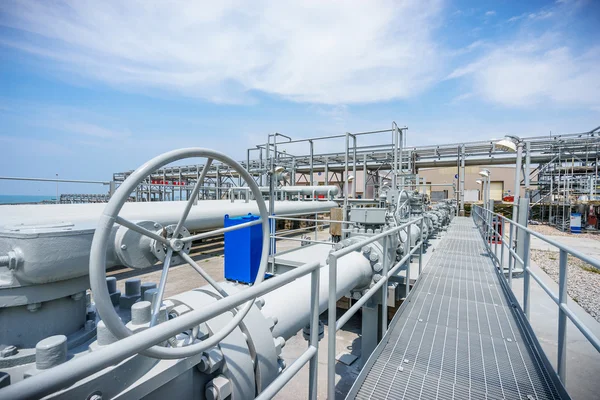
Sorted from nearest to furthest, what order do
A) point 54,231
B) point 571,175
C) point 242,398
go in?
point 54,231, point 242,398, point 571,175

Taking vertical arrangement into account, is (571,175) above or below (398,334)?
above

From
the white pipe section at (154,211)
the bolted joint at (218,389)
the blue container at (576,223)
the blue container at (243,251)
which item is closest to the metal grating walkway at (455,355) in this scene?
the bolted joint at (218,389)

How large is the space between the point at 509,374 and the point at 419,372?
589 mm

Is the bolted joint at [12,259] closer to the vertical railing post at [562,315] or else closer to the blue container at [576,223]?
the vertical railing post at [562,315]

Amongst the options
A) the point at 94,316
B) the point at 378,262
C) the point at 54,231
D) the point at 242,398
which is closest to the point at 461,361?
the point at 378,262

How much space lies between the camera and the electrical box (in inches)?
177

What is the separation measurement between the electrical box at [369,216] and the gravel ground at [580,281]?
→ 3.07 metres

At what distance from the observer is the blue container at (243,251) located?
16.0ft

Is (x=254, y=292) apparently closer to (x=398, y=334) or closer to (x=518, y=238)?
(x=398, y=334)

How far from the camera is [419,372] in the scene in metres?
2.05

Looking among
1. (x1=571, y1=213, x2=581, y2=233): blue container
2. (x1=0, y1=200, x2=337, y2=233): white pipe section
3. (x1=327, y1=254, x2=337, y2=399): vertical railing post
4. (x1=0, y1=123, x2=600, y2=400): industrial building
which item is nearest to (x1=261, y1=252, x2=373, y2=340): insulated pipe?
(x1=0, y1=123, x2=600, y2=400): industrial building

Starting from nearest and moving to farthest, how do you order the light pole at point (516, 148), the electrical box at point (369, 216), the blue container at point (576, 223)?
the electrical box at point (369, 216), the light pole at point (516, 148), the blue container at point (576, 223)

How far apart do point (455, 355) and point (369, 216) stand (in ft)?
8.29

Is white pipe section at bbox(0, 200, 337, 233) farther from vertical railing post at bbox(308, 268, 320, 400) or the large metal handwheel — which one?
vertical railing post at bbox(308, 268, 320, 400)
